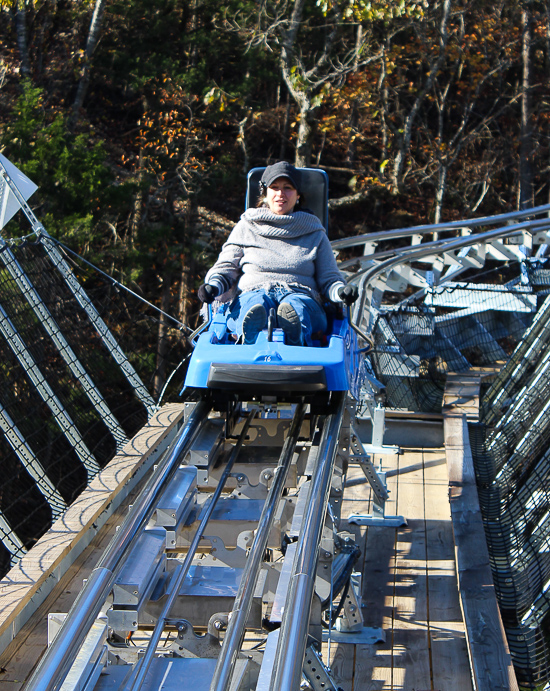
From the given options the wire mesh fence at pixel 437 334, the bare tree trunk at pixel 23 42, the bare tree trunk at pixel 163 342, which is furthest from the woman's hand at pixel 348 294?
the bare tree trunk at pixel 23 42

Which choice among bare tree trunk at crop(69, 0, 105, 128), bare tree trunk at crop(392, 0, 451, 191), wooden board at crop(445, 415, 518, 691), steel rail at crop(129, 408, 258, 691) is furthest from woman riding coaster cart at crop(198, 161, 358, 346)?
bare tree trunk at crop(392, 0, 451, 191)

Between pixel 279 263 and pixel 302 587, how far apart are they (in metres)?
1.91

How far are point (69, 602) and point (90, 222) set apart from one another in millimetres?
6578

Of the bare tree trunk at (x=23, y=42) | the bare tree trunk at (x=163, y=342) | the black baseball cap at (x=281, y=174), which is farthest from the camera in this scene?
the bare tree trunk at (x=23, y=42)

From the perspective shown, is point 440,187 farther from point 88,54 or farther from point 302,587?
point 302,587

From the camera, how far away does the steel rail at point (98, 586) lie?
151 cm

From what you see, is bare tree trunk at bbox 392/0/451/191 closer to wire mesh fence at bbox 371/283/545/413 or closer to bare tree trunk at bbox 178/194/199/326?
bare tree trunk at bbox 178/194/199/326

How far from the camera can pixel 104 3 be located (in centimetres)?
1142

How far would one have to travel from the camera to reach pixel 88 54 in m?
11.7

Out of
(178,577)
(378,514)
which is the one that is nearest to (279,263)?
(378,514)

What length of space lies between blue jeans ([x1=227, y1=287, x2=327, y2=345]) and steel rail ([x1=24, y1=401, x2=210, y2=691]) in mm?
693

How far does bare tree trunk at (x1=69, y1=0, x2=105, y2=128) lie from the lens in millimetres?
11383

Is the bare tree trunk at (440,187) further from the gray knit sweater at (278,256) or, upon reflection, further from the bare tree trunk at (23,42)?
the gray knit sweater at (278,256)

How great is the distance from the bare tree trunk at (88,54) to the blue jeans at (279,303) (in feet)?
30.3
